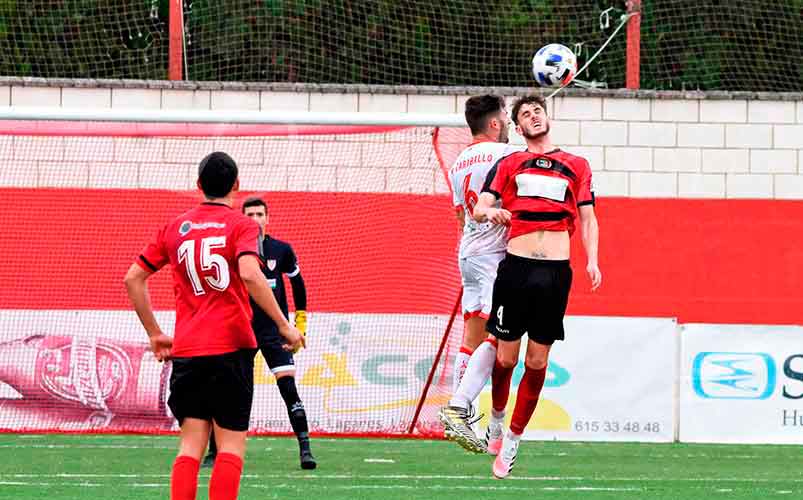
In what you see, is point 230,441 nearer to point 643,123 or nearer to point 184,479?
point 184,479

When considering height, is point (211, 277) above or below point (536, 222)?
below

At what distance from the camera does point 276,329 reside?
10.5m

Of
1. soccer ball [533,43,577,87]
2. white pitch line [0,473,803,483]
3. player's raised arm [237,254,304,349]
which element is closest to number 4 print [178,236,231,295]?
player's raised arm [237,254,304,349]

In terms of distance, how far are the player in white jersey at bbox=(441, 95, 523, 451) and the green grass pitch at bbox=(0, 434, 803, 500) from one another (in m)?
0.94

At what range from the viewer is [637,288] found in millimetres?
15555

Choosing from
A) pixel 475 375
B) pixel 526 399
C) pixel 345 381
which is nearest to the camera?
pixel 526 399

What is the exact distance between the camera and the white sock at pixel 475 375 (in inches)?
335

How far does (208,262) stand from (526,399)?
277 cm

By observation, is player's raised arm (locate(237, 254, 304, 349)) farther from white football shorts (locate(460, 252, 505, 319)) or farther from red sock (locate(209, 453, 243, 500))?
white football shorts (locate(460, 252, 505, 319))

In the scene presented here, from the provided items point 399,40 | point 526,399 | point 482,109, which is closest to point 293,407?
point 526,399

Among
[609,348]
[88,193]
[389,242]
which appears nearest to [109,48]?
[88,193]

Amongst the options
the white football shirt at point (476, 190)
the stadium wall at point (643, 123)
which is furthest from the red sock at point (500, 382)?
the stadium wall at point (643, 123)

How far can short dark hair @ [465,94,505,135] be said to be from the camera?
8.90m

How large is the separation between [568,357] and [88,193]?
5088mm
